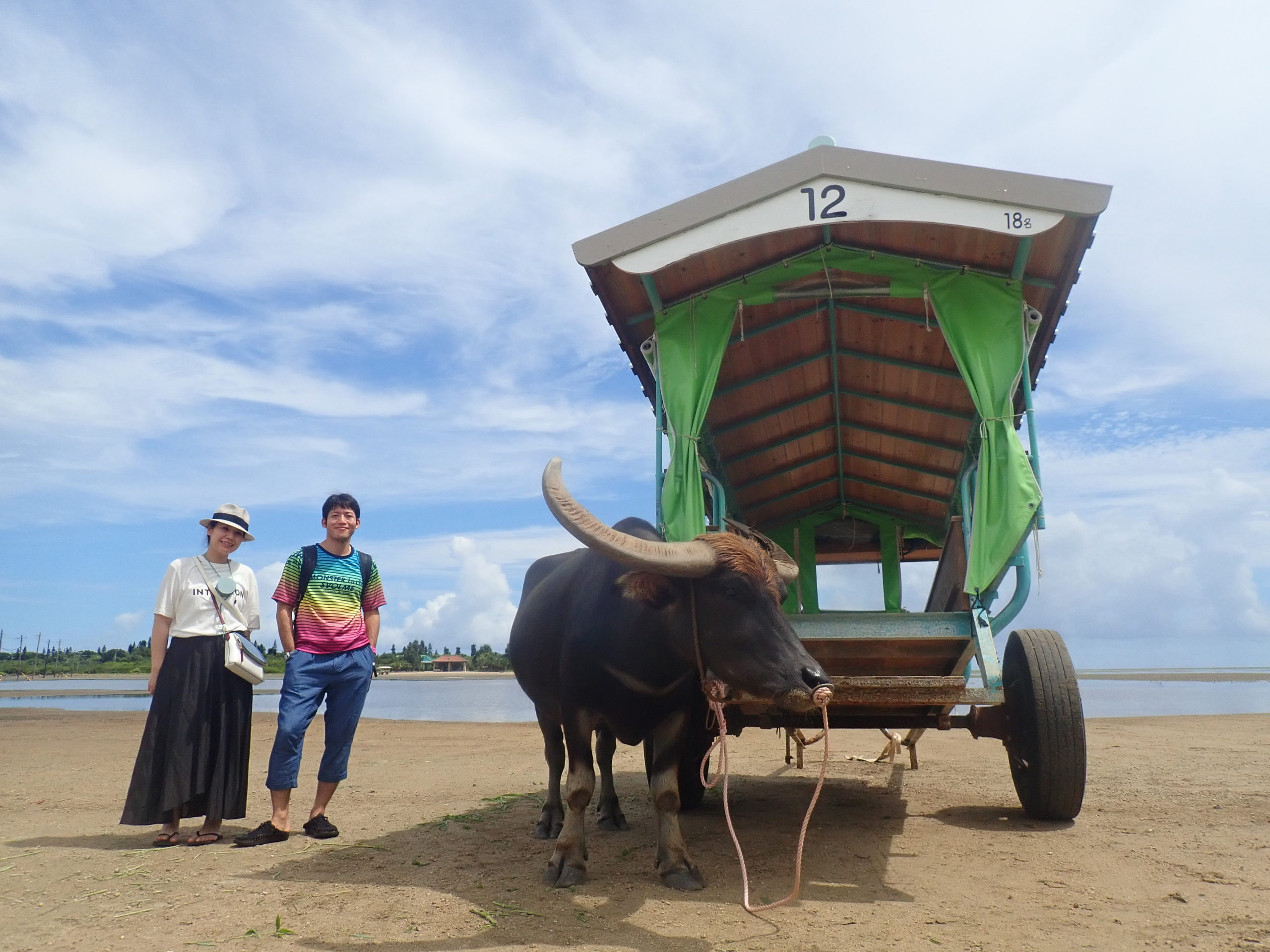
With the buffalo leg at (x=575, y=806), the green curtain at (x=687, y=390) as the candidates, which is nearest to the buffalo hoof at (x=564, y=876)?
the buffalo leg at (x=575, y=806)

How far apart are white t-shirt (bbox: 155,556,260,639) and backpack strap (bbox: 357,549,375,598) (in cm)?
60

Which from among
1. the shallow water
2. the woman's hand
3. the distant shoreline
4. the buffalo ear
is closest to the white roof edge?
the buffalo ear

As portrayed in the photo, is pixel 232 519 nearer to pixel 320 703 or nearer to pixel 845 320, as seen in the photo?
pixel 320 703

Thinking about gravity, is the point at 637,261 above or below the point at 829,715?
above

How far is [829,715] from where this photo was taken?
4109 mm

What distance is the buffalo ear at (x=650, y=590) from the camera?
3279mm

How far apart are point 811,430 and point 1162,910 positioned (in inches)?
172

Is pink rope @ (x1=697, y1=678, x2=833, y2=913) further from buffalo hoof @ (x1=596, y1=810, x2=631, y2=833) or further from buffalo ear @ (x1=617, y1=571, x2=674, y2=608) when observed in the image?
buffalo hoof @ (x1=596, y1=810, x2=631, y2=833)

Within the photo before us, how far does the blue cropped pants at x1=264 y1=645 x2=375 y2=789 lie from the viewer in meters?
4.06

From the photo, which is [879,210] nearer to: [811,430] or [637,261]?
[637,261]

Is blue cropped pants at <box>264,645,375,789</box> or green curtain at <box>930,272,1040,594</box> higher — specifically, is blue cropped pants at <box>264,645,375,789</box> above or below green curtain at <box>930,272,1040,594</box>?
below

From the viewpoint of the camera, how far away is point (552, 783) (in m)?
4.55

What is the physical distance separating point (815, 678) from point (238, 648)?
2.86 m

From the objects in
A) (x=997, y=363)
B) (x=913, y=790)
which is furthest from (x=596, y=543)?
(x=913, y=790)
